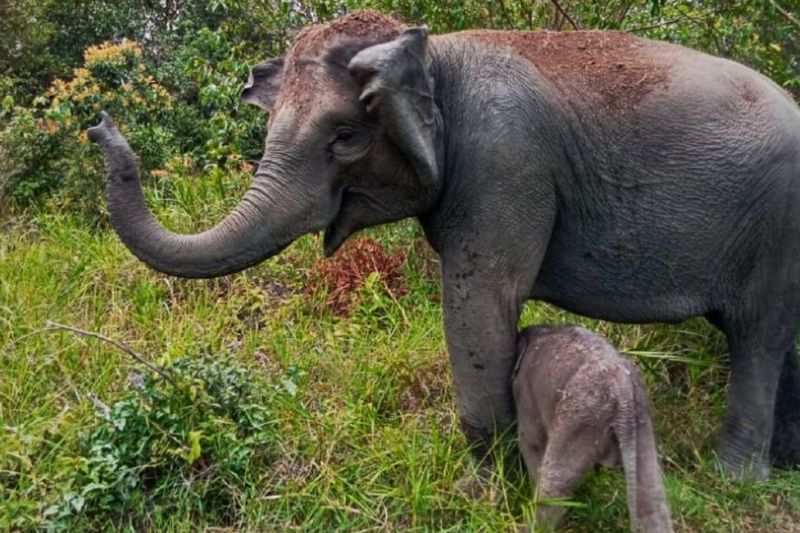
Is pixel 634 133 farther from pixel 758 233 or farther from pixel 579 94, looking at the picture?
pixel 758 233

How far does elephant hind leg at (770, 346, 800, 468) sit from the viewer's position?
4.35m

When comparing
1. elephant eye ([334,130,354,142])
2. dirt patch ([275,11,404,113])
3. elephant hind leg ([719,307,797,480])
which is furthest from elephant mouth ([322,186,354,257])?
elephant hind leg ([719,307,797,480])

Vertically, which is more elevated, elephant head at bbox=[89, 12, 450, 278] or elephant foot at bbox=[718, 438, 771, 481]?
elephant head at bbox=[89, 12, 450, 278]

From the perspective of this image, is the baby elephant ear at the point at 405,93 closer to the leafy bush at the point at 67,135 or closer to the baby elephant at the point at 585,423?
the baby elephant at the point at 585,423

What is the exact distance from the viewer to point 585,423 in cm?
304

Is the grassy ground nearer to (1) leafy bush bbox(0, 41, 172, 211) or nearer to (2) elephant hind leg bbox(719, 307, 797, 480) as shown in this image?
(2) elephant hind leg bbox(719, 307, 797, 480)

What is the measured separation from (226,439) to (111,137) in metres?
1.36

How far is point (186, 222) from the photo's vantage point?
256 inches

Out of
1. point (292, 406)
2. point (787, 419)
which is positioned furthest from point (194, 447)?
point (787, 419)

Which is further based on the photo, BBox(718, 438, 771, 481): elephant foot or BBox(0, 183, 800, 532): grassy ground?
BBox(718, 438, 771, 481): elephant foot

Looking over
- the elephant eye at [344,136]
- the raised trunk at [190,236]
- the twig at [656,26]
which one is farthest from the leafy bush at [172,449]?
the twig at [656,26]

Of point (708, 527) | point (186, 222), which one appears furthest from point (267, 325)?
point (708, 527)

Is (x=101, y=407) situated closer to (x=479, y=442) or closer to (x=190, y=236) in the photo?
(x=190, y=236)

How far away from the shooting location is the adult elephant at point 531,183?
3.28 m
